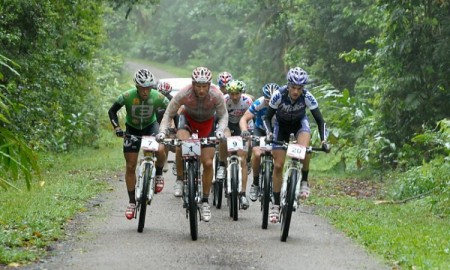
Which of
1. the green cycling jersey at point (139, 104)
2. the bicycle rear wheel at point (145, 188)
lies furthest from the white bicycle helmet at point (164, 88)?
the bicycle rear wheel at point (145, 188)

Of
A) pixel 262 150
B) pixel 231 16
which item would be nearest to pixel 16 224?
pixel 262 150

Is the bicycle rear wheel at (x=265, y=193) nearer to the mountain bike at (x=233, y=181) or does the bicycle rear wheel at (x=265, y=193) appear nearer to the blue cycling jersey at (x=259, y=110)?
the mountain bike at (x=233, y=181)

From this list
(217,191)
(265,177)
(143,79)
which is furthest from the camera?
(217,191)

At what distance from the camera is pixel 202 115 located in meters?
11.7

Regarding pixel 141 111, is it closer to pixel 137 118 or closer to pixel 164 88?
pixel 137 118

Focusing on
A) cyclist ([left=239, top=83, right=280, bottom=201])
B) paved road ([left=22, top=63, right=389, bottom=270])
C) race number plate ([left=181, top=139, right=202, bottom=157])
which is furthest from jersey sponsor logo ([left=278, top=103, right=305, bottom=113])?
paved road ([left=22, top=63, right=389, bottom=270])

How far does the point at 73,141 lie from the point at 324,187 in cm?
1068

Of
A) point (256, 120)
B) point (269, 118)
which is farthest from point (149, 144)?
point (256, 120)

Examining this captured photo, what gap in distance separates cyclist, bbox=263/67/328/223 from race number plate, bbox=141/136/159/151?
1482 mm

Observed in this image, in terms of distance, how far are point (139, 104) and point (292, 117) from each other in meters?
2.09

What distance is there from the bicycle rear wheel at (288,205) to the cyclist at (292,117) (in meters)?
0.60

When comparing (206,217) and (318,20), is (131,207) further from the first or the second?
(318,20)

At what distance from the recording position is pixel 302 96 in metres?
11.2

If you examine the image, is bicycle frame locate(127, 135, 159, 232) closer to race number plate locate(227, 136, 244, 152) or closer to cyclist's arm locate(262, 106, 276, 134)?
race number plate locate(227, 136, 244, 152)
